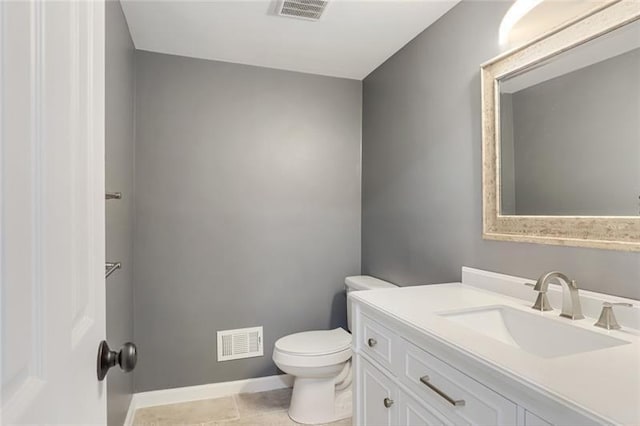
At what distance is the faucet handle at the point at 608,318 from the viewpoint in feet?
3.52

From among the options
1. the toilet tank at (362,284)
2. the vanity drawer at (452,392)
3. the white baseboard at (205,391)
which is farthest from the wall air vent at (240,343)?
the vanity drawer at (452,392)

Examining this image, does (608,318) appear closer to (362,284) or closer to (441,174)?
(441,174)

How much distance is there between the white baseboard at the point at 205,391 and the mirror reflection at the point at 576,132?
1920mm

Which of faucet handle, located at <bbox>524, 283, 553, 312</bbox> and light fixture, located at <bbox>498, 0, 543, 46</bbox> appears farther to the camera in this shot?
light fixture, located at <bbox>498, 0, 543, 46</bbox>

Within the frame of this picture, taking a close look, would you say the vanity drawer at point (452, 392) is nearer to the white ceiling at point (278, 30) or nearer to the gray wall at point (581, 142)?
the gray wall at point (581, 142)

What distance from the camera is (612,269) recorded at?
116cm

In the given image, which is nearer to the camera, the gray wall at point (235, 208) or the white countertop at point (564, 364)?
the white countertop at point (564, 364)

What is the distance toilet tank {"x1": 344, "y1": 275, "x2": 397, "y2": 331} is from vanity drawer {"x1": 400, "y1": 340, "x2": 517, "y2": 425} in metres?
1.13

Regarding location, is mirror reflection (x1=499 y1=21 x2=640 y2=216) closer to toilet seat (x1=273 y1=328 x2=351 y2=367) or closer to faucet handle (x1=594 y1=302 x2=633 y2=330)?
faucet handle (x1=594 y1=302 x2=633 y2=330)

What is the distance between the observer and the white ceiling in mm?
1843

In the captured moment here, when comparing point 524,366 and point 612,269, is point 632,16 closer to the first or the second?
point 612,269

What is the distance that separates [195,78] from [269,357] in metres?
1.99

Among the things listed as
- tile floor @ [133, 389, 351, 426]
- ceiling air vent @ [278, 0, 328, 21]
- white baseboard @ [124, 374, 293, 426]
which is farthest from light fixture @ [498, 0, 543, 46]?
white baseboard @ [124, 374, 293, 426]
